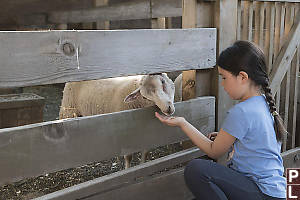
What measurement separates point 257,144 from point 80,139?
1.00 metres

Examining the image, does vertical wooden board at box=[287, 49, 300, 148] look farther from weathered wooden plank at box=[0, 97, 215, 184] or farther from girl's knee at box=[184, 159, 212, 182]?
girl's knee at box=[184, 159, 212, 182]

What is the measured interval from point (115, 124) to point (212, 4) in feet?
3.95

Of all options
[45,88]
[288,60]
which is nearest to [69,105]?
[288,60]

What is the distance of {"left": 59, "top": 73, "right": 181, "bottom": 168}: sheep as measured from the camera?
2.60 meters

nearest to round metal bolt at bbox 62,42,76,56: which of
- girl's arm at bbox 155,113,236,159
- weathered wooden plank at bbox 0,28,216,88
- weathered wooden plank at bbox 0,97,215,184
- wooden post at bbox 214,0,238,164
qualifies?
weathered wooden plank at bbox 0,28,216,88

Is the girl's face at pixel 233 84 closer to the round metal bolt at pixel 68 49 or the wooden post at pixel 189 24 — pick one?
the wooden post at pixel 189 24

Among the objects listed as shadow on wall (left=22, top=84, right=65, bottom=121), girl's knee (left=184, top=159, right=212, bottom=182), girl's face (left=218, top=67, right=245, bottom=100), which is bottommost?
shadow on wall (left=22, top=84, right=65, bottom=121)

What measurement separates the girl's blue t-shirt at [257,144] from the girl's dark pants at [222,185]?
51mm

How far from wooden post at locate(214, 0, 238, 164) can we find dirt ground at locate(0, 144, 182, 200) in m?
1.55

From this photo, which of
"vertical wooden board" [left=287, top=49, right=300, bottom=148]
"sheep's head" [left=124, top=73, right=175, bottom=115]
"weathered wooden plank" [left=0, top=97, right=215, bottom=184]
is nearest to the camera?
"weathered wooden plank" [left=0, top=97, right=215, bottom=184]

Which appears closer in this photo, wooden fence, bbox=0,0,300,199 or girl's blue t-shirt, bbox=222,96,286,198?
wooden fence, bbox=0,0,300,199

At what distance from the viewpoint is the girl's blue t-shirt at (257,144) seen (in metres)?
1.89

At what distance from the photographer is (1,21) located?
16.4ft

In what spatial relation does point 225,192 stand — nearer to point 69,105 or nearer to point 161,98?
point 161,98
